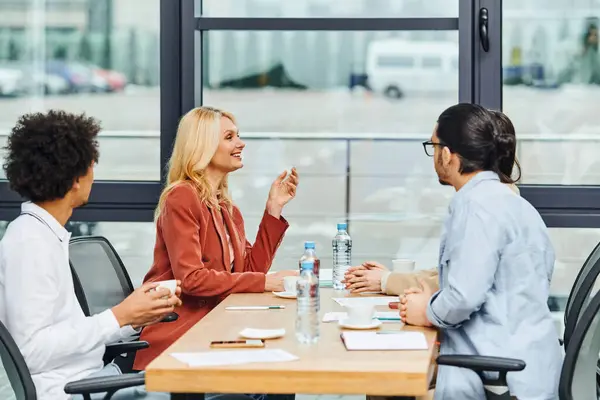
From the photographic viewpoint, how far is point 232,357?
2031mm

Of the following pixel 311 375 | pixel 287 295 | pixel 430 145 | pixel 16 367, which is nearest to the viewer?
pixel 311 375

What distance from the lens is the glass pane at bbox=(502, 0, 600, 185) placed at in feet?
13.2

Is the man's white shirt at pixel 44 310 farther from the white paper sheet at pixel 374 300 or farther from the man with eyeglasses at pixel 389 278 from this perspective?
the man with eyeglasses at pixel 389 278

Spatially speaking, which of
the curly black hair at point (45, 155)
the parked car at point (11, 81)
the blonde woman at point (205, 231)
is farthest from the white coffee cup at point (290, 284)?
the parked car at point (11, 81)

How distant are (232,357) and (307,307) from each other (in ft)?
0.96

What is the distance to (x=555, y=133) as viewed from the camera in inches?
164

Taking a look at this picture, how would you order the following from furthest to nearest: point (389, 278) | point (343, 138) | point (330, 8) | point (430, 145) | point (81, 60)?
point (343, 138), point (330, 8), point (81, 60), point (389, 278), point (430, 145)

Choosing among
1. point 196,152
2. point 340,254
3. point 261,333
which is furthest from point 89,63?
point 261,333

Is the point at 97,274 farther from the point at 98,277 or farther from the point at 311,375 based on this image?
the point at 311,375

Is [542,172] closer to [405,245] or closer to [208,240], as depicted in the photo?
[405,245]

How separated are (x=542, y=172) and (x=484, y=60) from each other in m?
0.57

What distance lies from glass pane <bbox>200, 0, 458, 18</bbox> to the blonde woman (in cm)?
91

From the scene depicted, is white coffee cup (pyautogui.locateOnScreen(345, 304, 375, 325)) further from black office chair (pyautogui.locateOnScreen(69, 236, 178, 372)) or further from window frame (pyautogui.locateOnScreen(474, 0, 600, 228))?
window frame (pyautogui.locateOnScreen(474, 0, 600, 228))

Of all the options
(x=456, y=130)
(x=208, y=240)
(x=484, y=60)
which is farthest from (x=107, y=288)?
→ (x=484, y=60)
